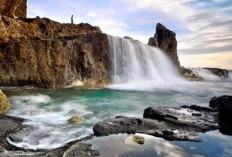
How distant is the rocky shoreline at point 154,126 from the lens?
5926 millimetres

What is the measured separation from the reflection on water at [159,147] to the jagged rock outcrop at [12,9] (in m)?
21.4

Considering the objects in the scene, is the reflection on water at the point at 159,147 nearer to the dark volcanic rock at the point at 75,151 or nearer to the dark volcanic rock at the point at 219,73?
the dark volcanic rock at the point at 75,151

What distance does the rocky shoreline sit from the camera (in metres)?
5.93

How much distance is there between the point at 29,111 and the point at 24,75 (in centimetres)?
868

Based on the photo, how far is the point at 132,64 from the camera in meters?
27.5

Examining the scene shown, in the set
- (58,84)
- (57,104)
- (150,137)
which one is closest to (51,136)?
(150,137)

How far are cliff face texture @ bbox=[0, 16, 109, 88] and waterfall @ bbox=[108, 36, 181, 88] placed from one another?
1.11 m

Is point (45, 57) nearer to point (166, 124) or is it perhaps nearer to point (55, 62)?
point (55, 62)

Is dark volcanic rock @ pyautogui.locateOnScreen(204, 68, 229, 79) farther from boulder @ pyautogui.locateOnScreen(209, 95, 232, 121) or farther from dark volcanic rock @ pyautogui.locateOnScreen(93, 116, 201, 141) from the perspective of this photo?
dark volcanic rock @ pyautogui.locateOnScreen(93, 116, 201, 141)

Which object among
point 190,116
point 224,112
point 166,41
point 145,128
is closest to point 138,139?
point 145,128

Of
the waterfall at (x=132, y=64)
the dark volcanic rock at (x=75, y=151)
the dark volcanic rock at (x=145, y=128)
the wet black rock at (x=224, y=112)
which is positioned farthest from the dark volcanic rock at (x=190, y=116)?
the waterfall at (x=132, y=64)

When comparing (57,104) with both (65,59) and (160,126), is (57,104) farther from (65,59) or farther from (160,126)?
(65,59)

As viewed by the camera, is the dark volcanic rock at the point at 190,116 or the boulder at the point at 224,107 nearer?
the dark volcanic rock at the point at 190,116

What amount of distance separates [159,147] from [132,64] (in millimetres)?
21737
